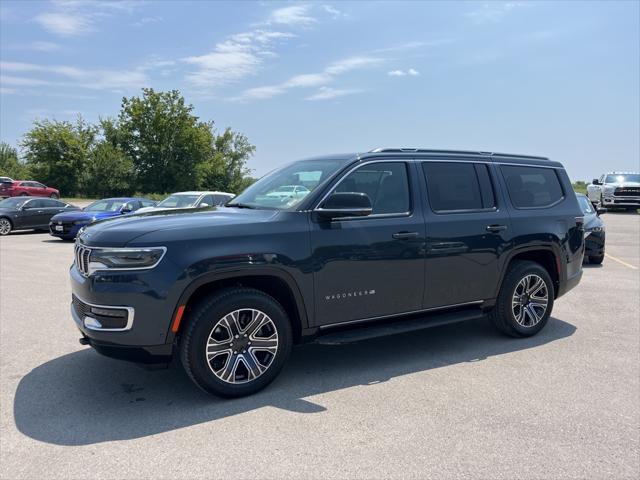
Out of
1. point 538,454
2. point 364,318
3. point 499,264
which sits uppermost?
point 499,264

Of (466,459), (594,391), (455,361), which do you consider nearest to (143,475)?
(466,459)

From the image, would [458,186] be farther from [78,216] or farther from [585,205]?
[78,216]

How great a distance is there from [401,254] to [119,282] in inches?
93.4

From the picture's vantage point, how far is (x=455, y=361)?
4879 millimetres

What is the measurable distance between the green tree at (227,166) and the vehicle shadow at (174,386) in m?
60.5

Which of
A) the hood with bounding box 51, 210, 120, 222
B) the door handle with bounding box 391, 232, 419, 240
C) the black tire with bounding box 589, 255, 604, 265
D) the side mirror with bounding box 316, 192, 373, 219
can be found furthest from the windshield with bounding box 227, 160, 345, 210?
the hood with bounding box 51, 210, 120, 222

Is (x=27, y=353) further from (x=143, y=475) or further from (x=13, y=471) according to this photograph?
(x=143, y=475)

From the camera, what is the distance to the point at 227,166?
84.5 m

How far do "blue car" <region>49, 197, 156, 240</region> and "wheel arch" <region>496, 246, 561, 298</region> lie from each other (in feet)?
41.2

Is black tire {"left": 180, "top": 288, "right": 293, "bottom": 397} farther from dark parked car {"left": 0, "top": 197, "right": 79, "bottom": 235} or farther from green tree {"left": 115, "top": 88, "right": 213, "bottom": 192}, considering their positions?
green tree {"left": 115, "top": 88, "right": 213, "bottom": 192}

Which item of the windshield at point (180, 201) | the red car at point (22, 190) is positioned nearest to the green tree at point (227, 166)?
the red car at point (22, 190)

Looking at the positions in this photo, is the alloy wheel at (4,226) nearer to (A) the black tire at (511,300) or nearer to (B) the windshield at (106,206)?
(B) the windshield at (106,206)

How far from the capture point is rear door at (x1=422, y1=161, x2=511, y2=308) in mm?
4836

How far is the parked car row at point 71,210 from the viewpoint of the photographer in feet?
50.8
